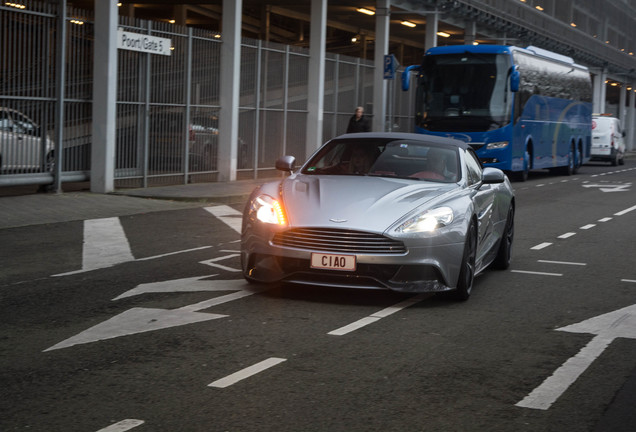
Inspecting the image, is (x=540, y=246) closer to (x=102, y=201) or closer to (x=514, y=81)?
(x=102, y=201)

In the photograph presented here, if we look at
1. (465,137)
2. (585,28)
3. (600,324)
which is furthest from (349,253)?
(585,28)

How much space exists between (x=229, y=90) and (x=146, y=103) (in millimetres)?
3610

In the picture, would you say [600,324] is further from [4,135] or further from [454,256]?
[4,135]

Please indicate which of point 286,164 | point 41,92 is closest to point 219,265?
point 286,164

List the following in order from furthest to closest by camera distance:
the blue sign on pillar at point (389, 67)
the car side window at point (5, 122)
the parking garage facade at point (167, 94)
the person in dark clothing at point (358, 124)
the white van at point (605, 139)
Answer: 1. the white van at point (605, 139)
2. the blue sign on pillar at point (389, 67)
3. the person in dark clothing at point (358, 124)
4. the parking garage facade at point (167, 94)
5. the car side window at point (5, 122)

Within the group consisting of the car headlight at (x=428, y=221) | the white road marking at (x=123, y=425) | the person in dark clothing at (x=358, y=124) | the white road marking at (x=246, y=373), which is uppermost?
the person in dark clothing at (x=358, y=124)

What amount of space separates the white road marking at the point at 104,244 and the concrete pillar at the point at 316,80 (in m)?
14.4

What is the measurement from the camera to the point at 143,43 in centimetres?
2050

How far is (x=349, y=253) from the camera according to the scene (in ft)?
26.5

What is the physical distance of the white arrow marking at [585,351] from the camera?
5.67 metres

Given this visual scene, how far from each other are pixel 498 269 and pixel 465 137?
16.8m

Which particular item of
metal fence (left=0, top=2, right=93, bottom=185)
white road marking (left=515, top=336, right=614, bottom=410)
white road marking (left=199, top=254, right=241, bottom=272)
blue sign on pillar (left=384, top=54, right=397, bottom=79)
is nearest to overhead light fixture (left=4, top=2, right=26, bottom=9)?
metal fence (left=0, top=2, right=93, bottom=185)

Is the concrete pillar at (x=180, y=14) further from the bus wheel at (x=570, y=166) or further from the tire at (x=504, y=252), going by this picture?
the tire at (x=504, y=252)

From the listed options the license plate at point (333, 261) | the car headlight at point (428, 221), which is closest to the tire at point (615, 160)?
the car headlight at point (428, 221)
